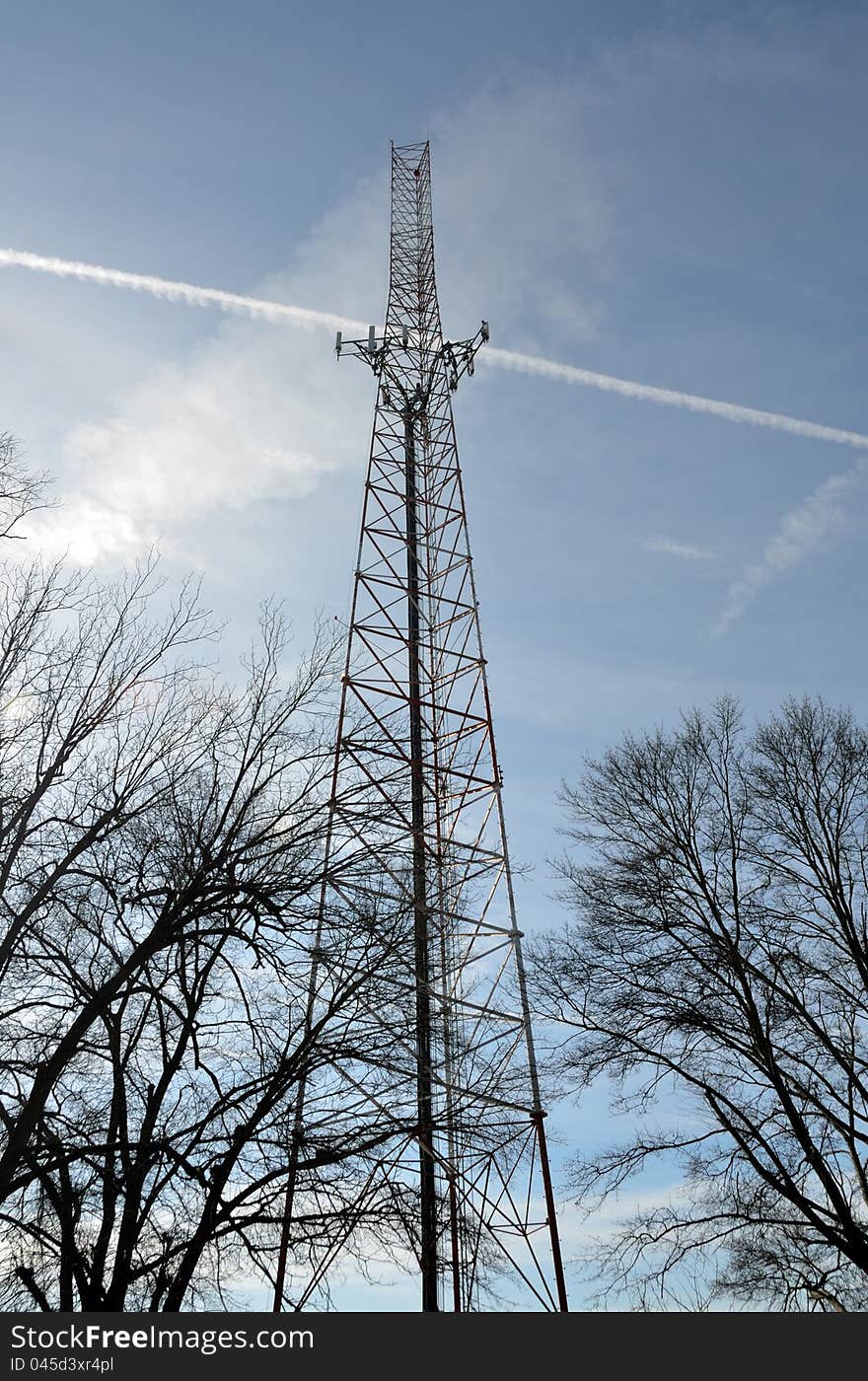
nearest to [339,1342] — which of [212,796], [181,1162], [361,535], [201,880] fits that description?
[181,1162]

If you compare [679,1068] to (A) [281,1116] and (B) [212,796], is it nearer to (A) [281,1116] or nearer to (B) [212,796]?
(A) [281,1116]

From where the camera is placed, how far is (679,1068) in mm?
12227

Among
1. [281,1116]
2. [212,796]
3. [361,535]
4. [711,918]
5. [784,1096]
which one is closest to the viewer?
[281,1116]

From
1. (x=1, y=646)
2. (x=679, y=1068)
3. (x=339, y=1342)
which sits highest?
(x=1, y=646)

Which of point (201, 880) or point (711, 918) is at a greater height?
point (711, 918)

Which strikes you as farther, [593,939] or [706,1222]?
[593,939]

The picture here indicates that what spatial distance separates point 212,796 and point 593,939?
6339mm

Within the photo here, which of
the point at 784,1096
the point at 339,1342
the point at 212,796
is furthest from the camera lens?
the point at 784,1096

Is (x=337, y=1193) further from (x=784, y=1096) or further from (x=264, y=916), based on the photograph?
(x=784, y=1096)

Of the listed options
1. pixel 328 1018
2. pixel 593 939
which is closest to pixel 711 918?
pixel 593 939

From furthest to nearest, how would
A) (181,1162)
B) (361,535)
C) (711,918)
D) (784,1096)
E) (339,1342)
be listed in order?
(361,535), (711,918), (784,1096), (181,1162), (339,1342)

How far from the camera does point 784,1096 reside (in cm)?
1152

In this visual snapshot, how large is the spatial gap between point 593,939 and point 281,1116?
230 inches

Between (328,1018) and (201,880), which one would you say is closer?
(201,880)
